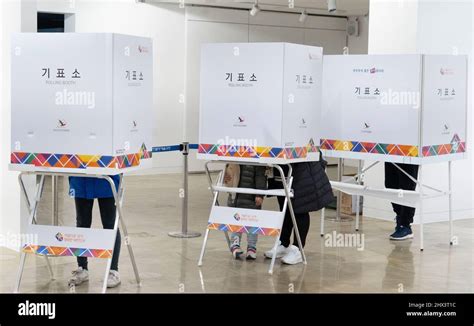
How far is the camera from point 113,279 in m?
5.50

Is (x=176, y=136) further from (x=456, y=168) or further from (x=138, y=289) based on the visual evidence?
(x=138, y=289)

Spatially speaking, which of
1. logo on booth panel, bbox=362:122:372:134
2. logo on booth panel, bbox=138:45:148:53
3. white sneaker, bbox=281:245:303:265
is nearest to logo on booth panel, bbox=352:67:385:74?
logo on booth panel, bbox=362:122:372:134

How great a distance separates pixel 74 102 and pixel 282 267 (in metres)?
2.16

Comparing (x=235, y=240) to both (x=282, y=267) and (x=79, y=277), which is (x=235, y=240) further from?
(x=79, y=277)

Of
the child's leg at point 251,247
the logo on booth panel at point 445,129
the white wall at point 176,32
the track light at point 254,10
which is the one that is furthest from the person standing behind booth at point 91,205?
the track light at point 254,10

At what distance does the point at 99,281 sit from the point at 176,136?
283 inches

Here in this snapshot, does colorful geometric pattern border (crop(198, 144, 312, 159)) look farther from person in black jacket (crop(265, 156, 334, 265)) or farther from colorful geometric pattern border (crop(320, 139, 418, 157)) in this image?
colorful geometric pattern border (crop(320, 139, 418, 157))

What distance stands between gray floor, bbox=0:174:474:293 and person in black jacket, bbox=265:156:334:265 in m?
0.17

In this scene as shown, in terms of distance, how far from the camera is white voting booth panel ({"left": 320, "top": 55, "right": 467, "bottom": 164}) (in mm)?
7012

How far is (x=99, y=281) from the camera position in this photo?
570 cm

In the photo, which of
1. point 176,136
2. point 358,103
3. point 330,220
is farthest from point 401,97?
point 176,136

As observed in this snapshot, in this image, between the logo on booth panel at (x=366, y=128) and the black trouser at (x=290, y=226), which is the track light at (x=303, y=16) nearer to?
the logo on booth panel at (x=366, y=128)

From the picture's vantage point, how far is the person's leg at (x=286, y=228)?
643cm

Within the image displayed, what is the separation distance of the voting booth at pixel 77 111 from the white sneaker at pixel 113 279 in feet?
1.24
